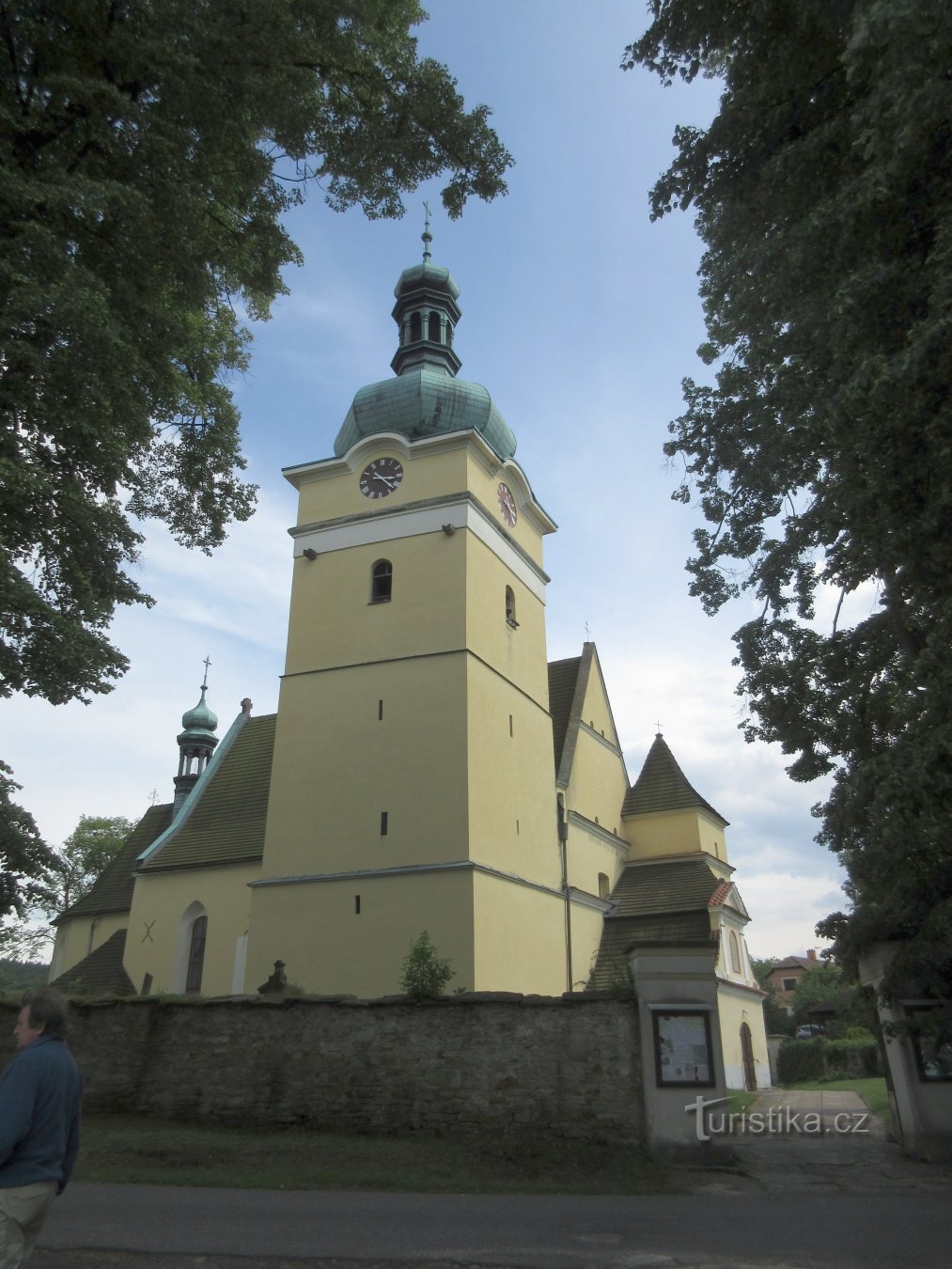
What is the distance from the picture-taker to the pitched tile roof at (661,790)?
81.3 feet

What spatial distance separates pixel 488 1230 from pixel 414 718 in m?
12.4

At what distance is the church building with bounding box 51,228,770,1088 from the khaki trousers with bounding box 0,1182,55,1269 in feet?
37.1

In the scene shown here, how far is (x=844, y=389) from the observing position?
6.86 m

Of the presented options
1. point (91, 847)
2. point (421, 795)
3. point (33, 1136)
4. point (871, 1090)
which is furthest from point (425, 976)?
point (91, 847)

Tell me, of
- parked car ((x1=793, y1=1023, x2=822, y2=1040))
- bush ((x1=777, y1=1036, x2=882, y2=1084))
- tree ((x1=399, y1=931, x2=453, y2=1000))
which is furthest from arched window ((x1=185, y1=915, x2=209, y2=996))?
parked car ((x1=793, y1=1023, x2=822, y2=1040))

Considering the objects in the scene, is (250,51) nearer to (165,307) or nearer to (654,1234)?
(165,307)

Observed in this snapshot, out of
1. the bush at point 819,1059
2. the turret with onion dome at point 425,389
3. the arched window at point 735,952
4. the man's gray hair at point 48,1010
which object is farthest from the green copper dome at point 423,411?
the bush at point 819,1059

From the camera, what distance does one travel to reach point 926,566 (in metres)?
7.50

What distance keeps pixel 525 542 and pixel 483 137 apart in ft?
45.6

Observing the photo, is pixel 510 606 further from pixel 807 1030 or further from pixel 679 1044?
pixel 807 1030

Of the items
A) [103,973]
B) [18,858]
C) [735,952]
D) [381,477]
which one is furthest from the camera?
[735,952]

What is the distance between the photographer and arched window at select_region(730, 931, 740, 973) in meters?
23.5

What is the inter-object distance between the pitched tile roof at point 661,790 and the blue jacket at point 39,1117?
22093 mm

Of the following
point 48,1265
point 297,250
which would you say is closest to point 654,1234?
point 48,1265
